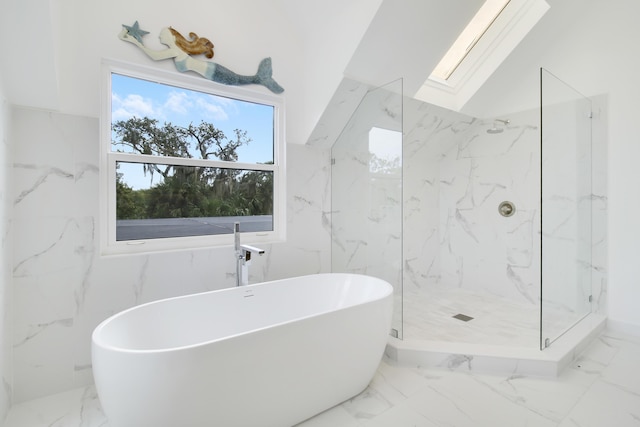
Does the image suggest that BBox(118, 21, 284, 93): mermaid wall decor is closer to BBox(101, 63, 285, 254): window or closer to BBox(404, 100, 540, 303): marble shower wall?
BBox(101, 63, 285, 254): window

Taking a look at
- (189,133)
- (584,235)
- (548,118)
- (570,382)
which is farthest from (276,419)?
(584,235)

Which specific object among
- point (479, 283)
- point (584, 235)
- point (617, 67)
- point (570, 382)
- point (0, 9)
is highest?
point (617, 67)

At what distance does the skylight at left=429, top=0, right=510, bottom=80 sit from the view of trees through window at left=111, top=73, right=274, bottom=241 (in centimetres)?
187

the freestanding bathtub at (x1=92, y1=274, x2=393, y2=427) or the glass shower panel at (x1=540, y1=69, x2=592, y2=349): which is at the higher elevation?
the glass shower panel at (x1=540, y1=69, x2=592, y2=349)

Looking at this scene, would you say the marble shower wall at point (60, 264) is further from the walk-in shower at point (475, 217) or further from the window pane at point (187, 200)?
the walk-in shower at point (475, 217)

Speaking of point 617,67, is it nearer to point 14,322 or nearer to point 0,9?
point 0,9

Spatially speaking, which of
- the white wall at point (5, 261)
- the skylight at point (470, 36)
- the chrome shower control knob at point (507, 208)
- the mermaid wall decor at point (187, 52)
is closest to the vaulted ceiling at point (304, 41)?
the mermaid wall decor at point (187, 52)

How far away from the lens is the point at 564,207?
7.89 feet

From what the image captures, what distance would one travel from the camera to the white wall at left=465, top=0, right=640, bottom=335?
262 centimetres

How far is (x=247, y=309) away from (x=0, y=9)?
197cm

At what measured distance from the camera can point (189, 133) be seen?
2.46m

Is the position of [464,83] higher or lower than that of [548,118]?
higher

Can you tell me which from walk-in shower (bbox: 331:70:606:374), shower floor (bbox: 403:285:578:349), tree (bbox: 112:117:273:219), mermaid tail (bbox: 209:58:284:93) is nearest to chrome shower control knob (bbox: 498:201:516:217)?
walk-in shower (bbox: 331:70:606:374)

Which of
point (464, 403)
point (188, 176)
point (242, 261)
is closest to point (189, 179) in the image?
point (188, 176)
